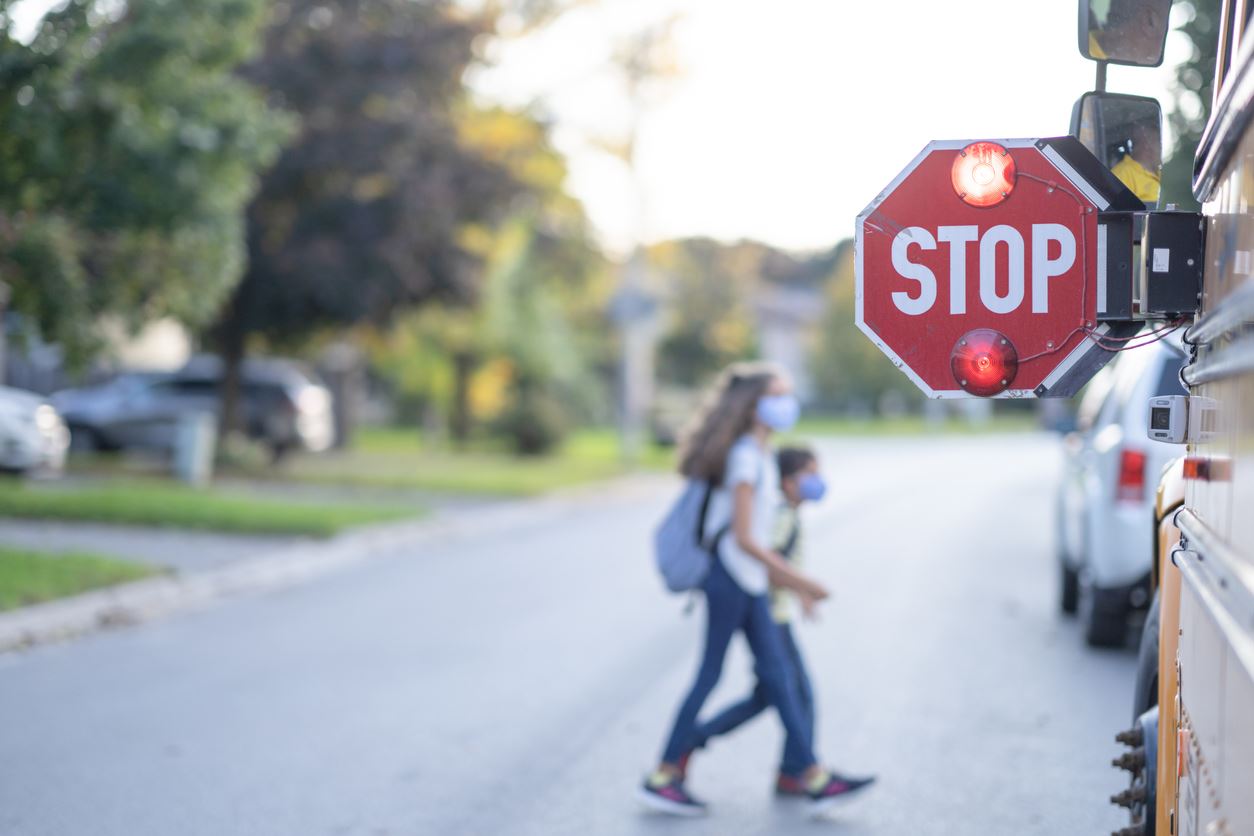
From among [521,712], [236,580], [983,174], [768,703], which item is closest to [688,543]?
[768,703]

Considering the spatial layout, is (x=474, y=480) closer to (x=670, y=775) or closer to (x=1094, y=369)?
(x=670, y=775)

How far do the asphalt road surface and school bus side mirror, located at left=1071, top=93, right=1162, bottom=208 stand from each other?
8.46ft

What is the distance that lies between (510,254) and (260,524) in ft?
61.5

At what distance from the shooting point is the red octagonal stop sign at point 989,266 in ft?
11.8

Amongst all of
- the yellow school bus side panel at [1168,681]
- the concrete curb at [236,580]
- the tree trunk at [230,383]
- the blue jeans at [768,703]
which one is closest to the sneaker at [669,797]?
the blue jeans at [768,703]

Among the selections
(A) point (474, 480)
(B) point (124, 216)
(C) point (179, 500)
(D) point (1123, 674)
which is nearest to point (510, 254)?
(A) point (474, 480)

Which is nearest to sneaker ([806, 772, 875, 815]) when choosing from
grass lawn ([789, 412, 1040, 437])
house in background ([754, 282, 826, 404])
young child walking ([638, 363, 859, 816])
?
young child walking ([638, 363, 859, 816])

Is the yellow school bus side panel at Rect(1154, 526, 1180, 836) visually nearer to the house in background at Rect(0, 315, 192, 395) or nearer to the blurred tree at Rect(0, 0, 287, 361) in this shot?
the blurred tree at Rect(0, 0, 287, 361)

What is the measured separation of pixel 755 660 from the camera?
5602 mm

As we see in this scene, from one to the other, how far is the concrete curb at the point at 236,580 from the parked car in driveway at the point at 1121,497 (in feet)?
20.5

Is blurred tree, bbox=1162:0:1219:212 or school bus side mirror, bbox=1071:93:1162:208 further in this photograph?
blurred tree, bbox=1162:0:1219:212

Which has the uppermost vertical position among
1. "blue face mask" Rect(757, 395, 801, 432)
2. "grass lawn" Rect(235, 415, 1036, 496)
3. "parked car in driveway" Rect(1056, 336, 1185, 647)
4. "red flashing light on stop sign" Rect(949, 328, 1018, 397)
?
"red flashing light on stop sign" Rect(949, 328, 1018, 397)

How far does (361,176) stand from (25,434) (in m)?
5.98

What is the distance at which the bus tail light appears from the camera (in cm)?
787
